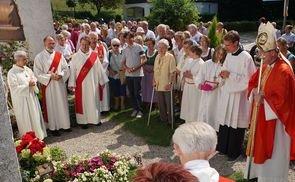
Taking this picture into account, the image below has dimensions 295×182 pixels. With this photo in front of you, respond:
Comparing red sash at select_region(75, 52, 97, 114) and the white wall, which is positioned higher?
the white wall

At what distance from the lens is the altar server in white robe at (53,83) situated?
7.10 metres

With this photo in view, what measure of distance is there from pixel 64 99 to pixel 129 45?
2.02m

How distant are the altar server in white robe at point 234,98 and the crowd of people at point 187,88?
0.05 ft

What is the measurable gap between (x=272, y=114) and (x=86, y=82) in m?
4.47

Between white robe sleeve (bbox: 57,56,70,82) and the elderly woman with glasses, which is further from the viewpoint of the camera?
the elderly woman with glasses

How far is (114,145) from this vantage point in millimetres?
6898

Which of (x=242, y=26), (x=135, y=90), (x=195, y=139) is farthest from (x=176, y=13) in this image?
(x=242, y=26)

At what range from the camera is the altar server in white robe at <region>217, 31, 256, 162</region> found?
5.36 metres

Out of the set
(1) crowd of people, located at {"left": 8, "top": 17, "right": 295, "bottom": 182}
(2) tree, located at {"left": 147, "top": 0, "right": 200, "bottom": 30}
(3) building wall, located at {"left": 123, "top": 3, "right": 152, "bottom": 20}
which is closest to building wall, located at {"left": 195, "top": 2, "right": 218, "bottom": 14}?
(3) building wall, located at {"left": 123, "top": 3, "right": 152, "bottom": 20}

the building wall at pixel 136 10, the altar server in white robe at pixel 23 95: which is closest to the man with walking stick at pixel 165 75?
the altar server in white robe at pixel 23 95

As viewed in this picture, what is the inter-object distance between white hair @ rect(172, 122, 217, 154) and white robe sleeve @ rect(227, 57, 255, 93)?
3.16 metres

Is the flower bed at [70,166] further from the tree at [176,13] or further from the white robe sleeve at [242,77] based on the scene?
the tree at [176,13]

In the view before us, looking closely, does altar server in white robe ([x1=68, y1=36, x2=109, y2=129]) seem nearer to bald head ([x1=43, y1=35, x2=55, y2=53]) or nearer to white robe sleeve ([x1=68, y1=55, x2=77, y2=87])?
white robe sleeve ([x1=68, y1=55, x2=77, y2=87])

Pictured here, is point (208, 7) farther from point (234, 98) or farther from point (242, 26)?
point (234, 98)
